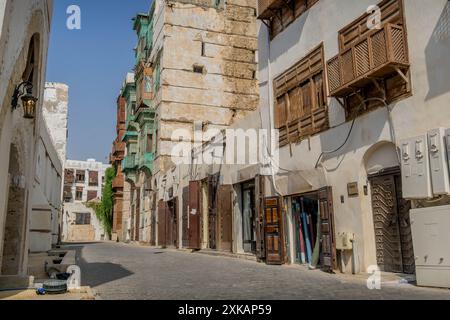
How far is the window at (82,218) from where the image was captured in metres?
53.5

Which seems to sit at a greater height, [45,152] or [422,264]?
[45,152]

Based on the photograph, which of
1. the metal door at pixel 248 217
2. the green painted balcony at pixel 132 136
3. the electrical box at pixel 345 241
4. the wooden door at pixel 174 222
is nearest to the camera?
the electrical box at pixel 345 241

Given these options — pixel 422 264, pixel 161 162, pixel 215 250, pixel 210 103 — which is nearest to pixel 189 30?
pixel 210 103

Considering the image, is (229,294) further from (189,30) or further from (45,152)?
(189,30)

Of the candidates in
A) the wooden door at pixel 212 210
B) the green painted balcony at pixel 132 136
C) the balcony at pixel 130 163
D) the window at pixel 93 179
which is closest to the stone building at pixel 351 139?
the wooden door at pixel 212 210

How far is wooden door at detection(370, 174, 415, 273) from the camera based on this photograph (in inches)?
359

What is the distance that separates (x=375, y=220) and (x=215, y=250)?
31.0 ft

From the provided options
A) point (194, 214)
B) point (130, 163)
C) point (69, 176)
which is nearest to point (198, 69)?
point (130, 163)

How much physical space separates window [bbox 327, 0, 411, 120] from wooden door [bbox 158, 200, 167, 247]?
648 inches

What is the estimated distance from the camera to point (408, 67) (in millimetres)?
8969

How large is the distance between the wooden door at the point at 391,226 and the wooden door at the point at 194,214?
11.1m

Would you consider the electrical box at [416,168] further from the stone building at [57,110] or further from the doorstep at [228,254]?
the stone building at [57,110]

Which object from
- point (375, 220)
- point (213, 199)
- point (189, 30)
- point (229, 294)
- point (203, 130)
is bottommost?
point (229, 294)
